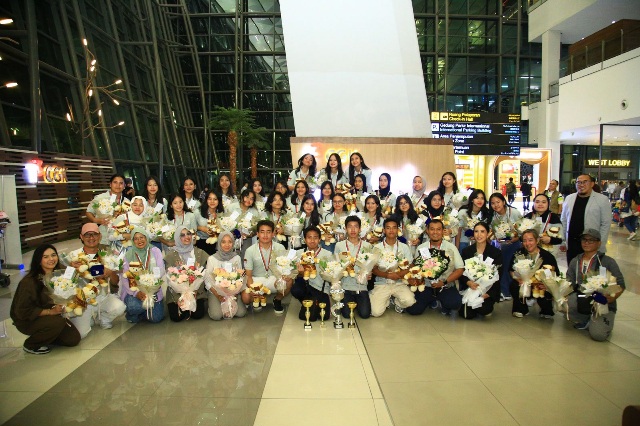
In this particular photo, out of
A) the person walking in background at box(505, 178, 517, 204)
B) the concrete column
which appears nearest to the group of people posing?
the person walking in background at box(505, 178, 517, 204)

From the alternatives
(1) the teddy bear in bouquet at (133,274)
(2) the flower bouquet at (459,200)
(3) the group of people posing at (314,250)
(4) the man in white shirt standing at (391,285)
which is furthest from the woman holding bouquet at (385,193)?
(1) the teddy bear in bouquet at (133,274)

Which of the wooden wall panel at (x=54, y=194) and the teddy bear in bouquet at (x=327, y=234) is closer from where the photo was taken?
the teddy bear in bouquet at (x=327, y=234)

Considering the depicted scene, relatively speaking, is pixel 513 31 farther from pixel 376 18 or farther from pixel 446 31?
pixel 376 18

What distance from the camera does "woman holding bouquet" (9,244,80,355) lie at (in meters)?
3.76

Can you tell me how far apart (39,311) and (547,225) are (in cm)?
596

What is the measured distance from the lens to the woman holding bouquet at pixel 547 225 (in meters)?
5.33

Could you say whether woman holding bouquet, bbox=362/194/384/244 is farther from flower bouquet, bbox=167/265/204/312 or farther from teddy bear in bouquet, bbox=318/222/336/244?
flower bouquet, bbox=167/265/204/312

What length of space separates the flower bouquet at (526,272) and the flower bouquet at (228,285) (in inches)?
123

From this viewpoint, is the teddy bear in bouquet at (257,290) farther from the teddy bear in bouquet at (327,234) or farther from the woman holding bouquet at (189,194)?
the woman holding bouquet at (189,194)

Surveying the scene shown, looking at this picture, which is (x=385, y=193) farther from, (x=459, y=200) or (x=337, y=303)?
(x=337, y=303)

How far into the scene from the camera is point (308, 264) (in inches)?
185

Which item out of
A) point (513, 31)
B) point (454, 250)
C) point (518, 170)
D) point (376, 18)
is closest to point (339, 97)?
point (376, 18)

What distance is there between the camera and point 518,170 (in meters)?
18.6

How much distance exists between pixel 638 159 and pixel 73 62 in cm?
2302
